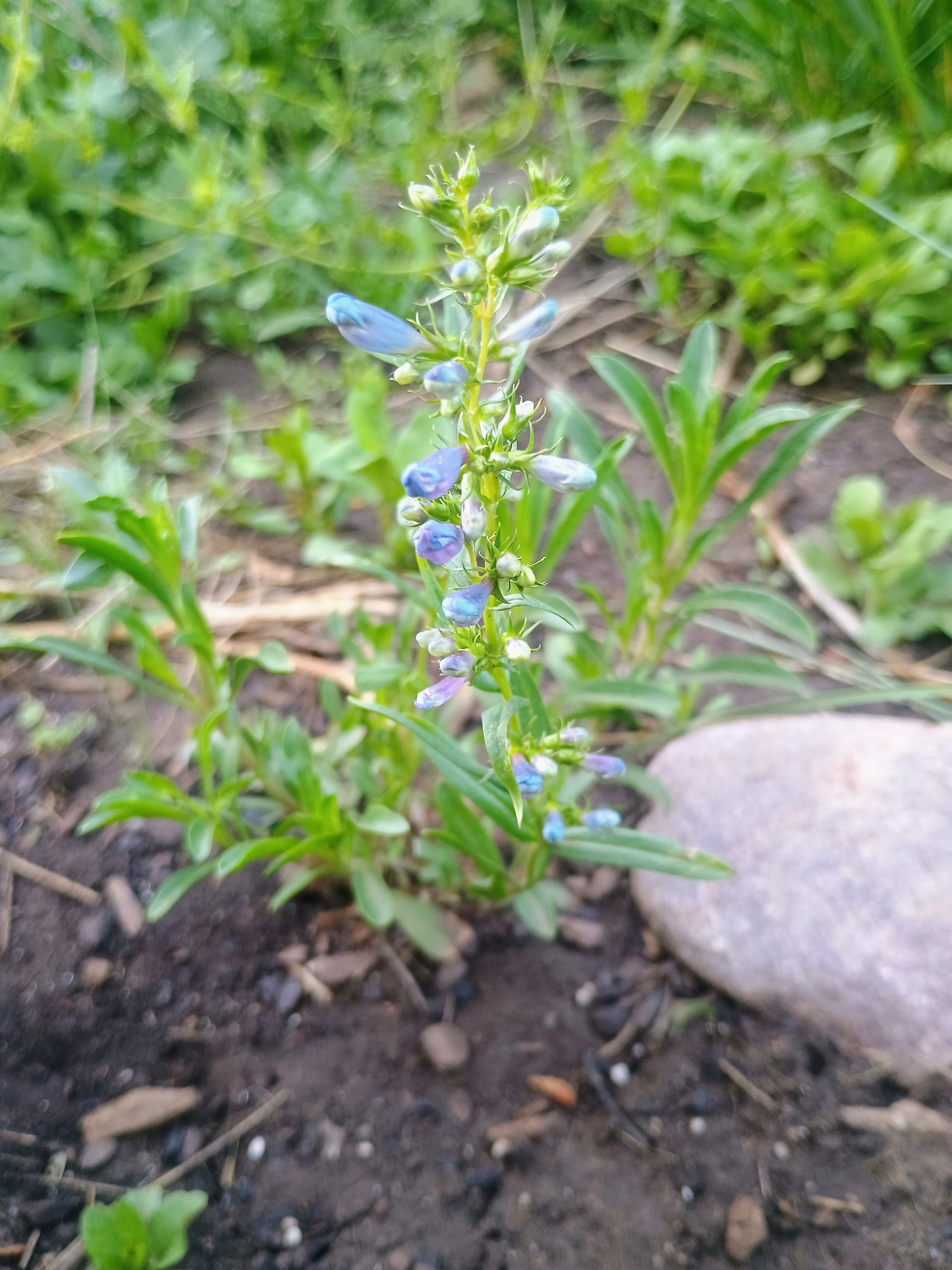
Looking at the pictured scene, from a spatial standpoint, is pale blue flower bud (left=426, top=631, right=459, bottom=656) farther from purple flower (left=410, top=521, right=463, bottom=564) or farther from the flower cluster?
purple flower (left=410, top=521, right=463, bottom=564)

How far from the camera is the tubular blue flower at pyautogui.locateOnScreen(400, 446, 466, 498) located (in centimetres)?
106

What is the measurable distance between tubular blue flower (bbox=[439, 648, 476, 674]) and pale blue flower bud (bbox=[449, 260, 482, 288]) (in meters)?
0.49

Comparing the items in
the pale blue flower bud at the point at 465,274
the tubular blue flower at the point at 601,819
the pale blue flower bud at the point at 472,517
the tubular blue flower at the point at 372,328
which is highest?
the pale blue flower bud at the point at 465,274

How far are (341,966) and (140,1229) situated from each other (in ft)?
2.01

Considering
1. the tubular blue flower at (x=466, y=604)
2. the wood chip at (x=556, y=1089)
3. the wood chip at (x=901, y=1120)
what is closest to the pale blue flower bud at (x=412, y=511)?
the tubular blue flower at (x=466, y=604)

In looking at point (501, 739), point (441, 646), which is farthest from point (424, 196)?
point (501, 739)

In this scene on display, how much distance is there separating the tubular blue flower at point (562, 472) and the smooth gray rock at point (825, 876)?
120 cm

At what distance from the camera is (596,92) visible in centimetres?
487

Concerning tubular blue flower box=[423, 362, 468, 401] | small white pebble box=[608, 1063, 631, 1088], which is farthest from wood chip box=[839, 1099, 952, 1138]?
tubular blue flower box=[423, 362, 468, 401]

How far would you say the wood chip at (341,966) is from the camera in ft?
6.27

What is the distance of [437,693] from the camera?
126cm

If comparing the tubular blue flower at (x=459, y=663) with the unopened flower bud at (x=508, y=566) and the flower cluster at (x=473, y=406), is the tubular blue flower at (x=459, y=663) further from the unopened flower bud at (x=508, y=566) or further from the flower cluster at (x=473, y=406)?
the unopened flower bud at (x=508, y=566)

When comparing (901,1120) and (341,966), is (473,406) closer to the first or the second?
(341,966)

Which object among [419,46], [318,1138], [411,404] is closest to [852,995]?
[318,1138]
